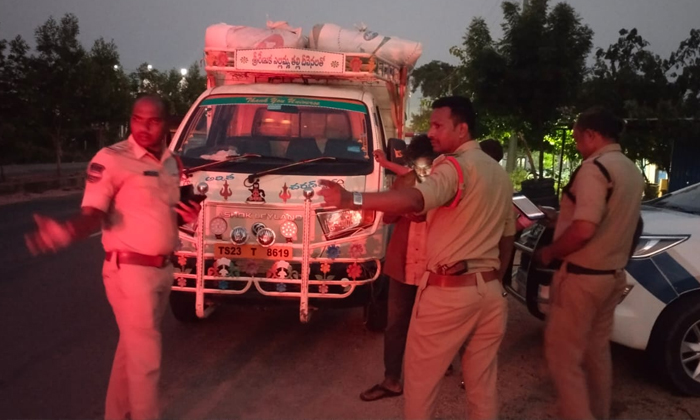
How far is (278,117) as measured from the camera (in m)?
6.47

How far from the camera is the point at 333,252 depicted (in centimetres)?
539

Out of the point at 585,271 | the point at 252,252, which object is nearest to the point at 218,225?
the point at 252,252

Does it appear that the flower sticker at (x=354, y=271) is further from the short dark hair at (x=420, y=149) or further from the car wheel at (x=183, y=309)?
the car wheel at (x=183, y=309)

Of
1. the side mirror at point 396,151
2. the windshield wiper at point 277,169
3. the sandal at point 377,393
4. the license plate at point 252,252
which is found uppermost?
the side mirror at point 396,151

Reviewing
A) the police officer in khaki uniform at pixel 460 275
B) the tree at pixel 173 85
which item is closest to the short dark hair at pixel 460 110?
the police officer in khaki uniform at pixel 460 275

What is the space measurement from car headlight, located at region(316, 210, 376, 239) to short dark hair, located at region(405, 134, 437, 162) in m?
0.78

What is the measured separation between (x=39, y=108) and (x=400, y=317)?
2096cm

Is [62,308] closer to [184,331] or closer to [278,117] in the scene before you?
[184,331]

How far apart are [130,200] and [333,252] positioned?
7.00 feet

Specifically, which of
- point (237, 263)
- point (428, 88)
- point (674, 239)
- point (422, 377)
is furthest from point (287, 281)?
point (428, 88)

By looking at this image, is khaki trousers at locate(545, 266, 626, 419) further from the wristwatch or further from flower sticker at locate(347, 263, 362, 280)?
flower sticker at locate(347, 263, 362, 280)

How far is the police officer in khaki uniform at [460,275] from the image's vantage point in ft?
10.6

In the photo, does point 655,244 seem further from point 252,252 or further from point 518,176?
point 518,176

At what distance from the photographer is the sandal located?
15.7 feet
